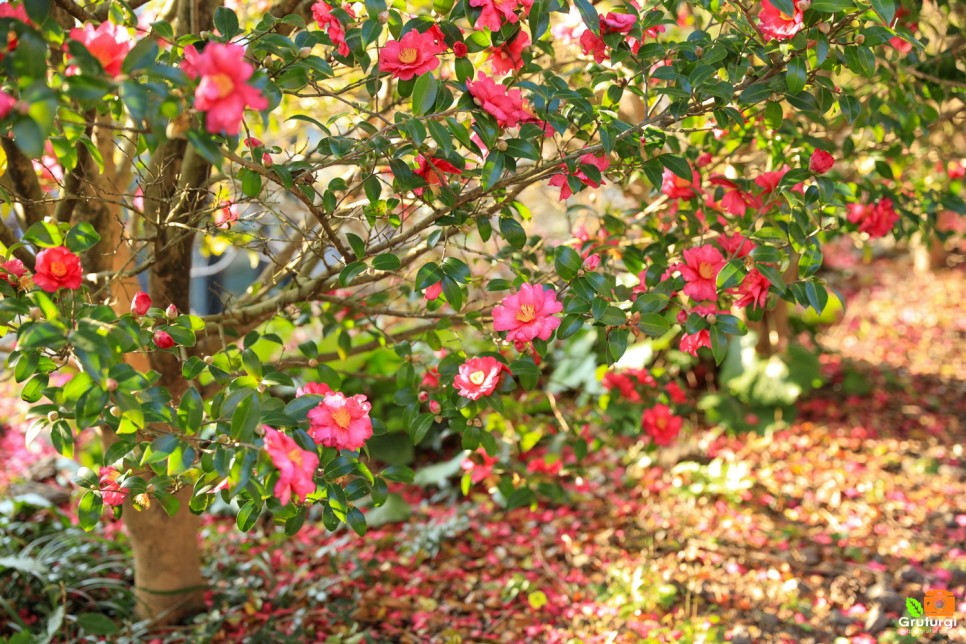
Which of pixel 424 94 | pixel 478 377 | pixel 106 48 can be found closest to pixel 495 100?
pixel 424 94

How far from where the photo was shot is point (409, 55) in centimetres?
127

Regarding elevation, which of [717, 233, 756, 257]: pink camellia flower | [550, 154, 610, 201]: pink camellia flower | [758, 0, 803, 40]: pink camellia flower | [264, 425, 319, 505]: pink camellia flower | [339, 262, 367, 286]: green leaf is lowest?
[717, 233, 756, 257]: pink camellia flower

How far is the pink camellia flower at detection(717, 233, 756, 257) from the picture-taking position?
1430 mm

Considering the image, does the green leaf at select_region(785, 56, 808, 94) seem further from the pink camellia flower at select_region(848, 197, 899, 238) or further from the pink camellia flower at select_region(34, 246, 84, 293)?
the pink camellia flower at select_region(34, 246, 84, 293)

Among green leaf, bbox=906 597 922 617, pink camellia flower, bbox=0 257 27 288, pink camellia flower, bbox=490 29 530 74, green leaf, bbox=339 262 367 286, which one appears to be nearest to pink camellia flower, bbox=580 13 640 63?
pink camellia flower, bbox=490 29 530 74

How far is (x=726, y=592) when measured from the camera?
2.21 meters

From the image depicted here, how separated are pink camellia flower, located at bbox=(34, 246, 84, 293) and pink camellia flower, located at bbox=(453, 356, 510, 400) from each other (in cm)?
63

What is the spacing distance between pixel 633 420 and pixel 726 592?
0.54 meters

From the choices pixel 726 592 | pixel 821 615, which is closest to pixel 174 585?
pixel 726 592

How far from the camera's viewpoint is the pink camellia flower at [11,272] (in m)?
1.21

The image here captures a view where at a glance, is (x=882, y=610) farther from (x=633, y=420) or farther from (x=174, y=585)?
(x=174, y=585)

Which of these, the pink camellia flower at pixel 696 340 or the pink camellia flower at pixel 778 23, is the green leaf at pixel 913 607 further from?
the pink camellia flower at pixel 778 23

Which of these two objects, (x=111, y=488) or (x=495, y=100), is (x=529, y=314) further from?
(x=111, y=488)

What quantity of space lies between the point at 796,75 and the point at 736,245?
34 centimetres
